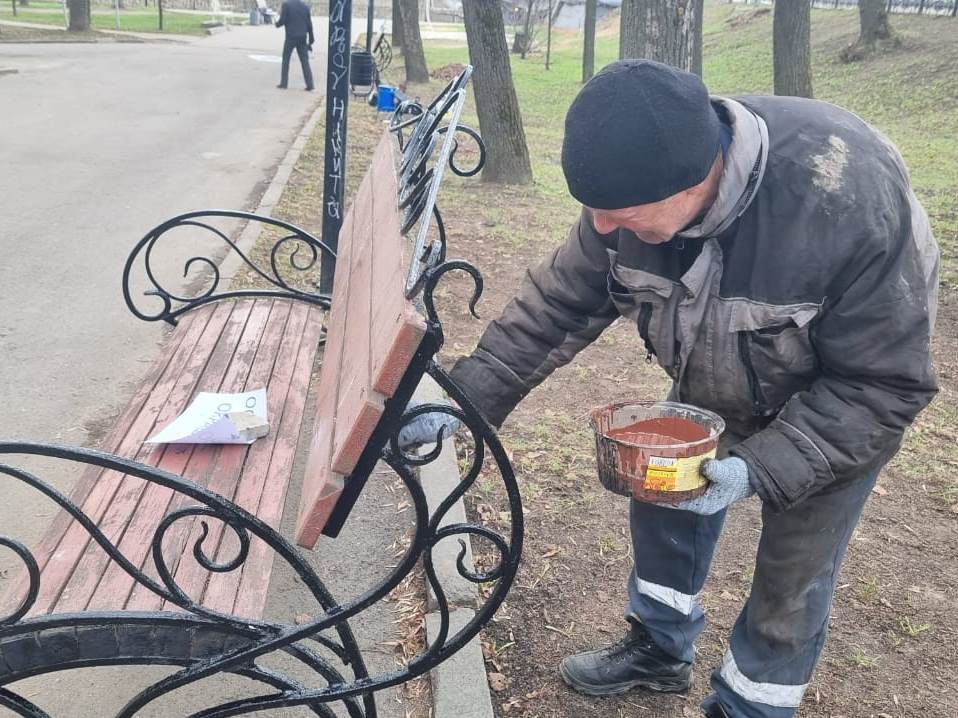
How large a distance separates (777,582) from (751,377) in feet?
1.65

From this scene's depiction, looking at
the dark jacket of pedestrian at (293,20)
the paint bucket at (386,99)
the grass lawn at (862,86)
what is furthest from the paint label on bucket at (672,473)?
the dark jacket of pedestrian at (293,20)

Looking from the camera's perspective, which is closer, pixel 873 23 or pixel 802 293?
pixel 802 293

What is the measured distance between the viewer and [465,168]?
10.1 meters

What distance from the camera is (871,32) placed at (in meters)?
18.5

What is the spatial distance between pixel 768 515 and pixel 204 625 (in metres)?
1.29

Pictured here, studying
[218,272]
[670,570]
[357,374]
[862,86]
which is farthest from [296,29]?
[357,374]

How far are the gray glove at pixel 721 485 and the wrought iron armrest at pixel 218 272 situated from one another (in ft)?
8.06

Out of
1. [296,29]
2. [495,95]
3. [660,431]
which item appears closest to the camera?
[660,431]

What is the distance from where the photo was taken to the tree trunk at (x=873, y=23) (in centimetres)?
1838

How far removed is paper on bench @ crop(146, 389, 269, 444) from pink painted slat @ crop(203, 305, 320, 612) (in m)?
0.05

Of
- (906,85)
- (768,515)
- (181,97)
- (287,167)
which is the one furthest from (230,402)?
(906,85)

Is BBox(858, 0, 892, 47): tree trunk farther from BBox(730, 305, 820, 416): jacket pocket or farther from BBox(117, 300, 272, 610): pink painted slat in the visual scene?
BBox(730, 305, 820, 416): jacket pocket

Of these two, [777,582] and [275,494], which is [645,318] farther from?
[275,494]

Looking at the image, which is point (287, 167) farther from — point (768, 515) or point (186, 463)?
point (768, 515)
